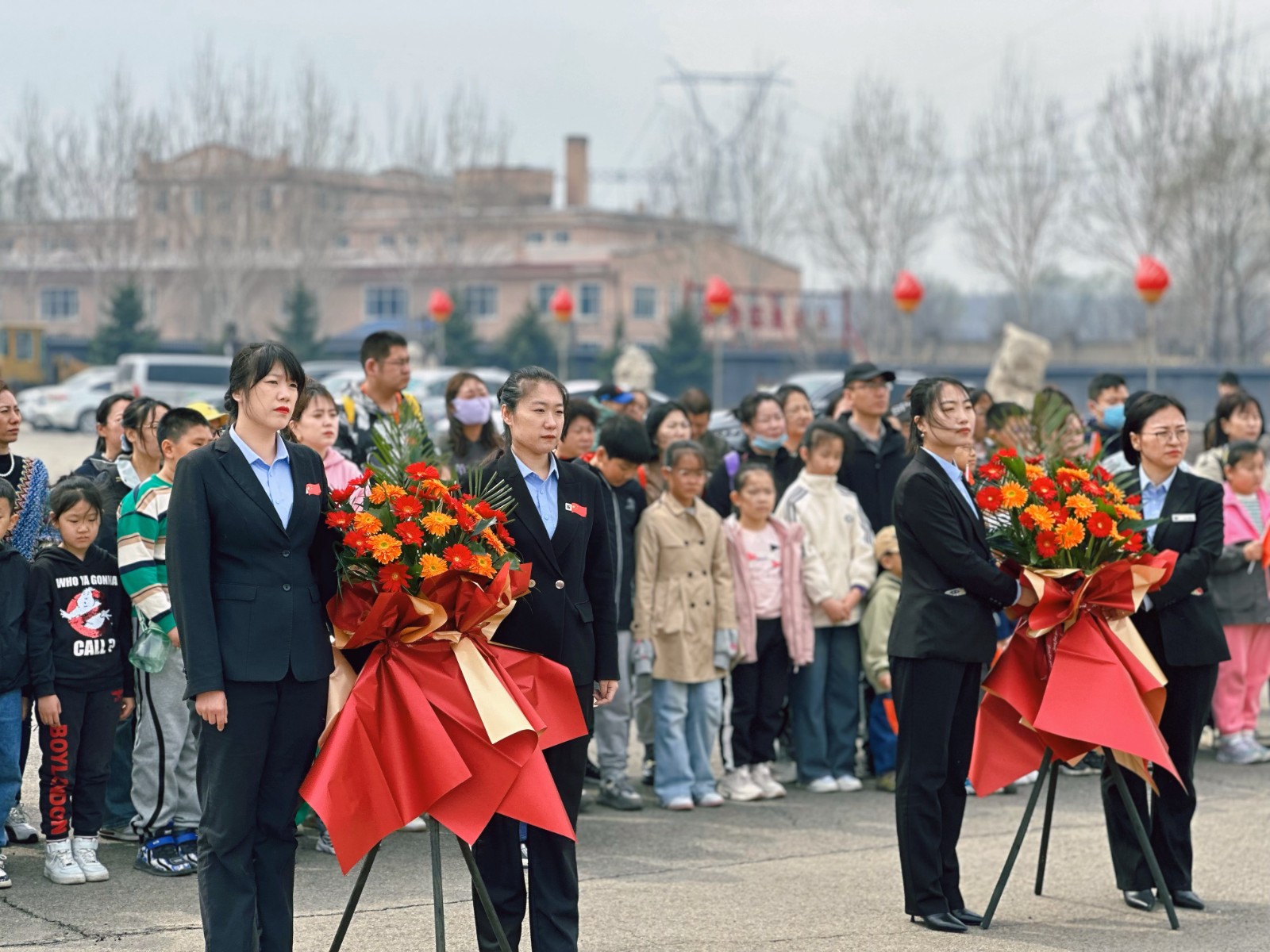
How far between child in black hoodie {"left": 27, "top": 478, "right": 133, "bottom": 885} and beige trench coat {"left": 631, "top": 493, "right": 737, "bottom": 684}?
2.51m

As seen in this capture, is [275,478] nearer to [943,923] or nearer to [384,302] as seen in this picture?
[943,923]

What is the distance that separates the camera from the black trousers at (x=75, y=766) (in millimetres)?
5922

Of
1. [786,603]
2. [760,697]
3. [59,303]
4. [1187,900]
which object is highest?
[59,303]

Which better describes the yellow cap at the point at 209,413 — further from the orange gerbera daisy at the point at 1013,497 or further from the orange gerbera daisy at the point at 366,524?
the orange gerbera daisy at the point at 1013,497

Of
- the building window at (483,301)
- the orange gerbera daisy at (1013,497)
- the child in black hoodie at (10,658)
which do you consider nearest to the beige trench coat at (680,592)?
the orange gerbera daisy at (1013,497)

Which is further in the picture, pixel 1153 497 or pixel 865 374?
pixel 865 374

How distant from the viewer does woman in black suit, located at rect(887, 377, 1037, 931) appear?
217 inches

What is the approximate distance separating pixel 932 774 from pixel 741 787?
7.63 ft

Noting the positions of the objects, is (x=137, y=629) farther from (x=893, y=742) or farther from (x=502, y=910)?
(x=893, y=742)

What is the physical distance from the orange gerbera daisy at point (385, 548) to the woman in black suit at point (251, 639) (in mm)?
210

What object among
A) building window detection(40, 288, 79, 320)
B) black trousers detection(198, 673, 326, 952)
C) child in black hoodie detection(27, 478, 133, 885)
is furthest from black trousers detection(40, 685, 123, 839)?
building window detection(40, 288, 79, 320)

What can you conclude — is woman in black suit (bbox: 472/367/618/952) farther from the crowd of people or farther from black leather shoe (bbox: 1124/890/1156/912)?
black leather shoe (bbox: 1124/890/1156/912)

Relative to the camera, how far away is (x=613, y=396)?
31.5 feet

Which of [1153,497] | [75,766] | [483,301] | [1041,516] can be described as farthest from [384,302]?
[1041,516]
